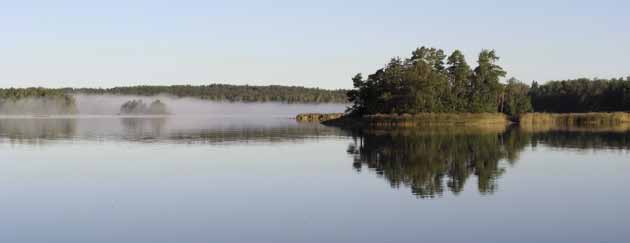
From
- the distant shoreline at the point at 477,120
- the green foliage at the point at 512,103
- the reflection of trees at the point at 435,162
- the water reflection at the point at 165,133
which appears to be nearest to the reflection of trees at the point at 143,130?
the water reflection at the point at 165,133

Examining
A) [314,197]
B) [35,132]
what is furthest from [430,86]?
[314,197]

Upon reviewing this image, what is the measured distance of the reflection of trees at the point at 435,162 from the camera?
29.8 m

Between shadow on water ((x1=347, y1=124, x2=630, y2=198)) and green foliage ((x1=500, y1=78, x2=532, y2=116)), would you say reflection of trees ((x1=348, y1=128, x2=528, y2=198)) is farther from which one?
green foliage ((x1=500, y1=78, x2=532, y2=116))

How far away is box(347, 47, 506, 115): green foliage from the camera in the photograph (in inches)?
4087

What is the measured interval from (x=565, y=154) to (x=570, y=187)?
17896 millimetres

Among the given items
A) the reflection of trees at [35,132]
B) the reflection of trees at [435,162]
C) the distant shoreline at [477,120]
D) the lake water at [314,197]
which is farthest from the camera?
the distant shoreline at [477,120]

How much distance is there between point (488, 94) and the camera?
113250 mm

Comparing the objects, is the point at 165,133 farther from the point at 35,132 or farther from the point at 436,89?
the point at 436,89

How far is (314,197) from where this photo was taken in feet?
86.4

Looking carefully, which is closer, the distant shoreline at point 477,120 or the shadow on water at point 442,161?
the shadow on water at point 442,161

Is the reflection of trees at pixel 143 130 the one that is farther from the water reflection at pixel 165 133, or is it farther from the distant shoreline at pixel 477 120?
the distant shoreline at pixel 477 120

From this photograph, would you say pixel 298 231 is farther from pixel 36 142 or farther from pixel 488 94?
pixel 488 94

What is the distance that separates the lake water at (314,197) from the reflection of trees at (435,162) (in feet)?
0.30

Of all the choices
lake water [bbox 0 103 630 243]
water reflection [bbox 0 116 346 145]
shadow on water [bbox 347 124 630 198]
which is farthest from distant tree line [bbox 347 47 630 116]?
lake water [bbox 0 103 630 243]
